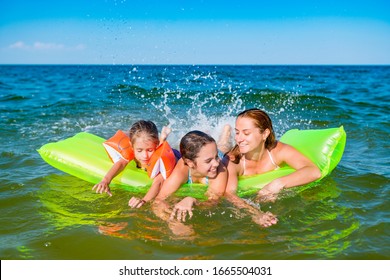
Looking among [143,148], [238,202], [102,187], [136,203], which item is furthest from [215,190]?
[102,187]

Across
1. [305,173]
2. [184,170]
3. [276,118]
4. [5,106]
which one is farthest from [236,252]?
[5,106]

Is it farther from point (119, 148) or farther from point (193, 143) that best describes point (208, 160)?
point (119, 148)

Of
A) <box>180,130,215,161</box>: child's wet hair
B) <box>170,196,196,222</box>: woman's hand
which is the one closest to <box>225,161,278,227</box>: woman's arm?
<box>170,196,196,222</box>: woman's hand

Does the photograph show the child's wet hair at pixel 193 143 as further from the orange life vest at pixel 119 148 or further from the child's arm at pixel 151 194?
the orange life vest at pixel 119 148

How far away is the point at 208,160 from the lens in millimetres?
3748

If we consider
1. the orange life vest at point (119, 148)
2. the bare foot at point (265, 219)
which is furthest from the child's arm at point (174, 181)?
the bare foot at point (265, 219)

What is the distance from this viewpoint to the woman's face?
416 centimetres

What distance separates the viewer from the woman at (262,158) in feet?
13.5

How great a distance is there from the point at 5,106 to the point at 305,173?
10.5 metres

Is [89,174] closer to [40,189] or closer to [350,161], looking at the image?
[40,189]

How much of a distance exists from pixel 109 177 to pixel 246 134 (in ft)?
5.12

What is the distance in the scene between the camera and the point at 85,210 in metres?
3.98

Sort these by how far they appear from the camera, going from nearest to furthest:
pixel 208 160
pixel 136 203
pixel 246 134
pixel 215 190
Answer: pixel 208 160, pixel 136 203, pixel 215 190, pixel 246 134

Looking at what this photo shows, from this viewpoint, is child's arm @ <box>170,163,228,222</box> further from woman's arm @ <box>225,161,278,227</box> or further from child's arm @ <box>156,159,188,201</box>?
child's arm @ <box>156,159,188,201</box>
